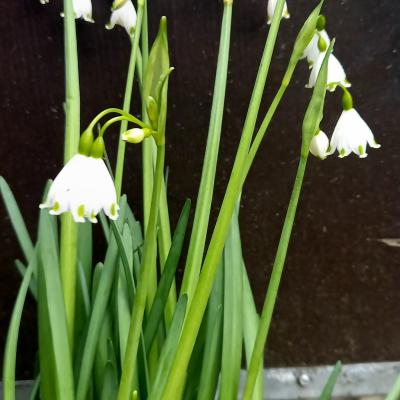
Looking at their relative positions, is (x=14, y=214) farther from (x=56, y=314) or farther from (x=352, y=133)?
(x=352, y=133)

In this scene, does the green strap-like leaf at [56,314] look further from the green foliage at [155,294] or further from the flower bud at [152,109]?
the flower bud at [152,109]

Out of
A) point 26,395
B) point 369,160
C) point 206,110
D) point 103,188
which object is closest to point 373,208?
point 369,160

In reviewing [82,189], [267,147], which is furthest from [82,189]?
[267,147]

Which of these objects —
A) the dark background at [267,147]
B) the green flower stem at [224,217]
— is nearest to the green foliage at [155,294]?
the green flower stem at [224,217]

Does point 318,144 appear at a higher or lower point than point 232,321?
higher

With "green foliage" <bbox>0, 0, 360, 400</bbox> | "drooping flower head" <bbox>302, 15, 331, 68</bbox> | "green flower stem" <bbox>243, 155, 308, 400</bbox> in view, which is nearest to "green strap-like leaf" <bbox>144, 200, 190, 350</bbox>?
"green foliage" <bbox>0, 0, 360, 400</bbox>

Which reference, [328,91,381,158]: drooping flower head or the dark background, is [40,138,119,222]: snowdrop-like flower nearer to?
[328,91,381,158]: drooping flower head
